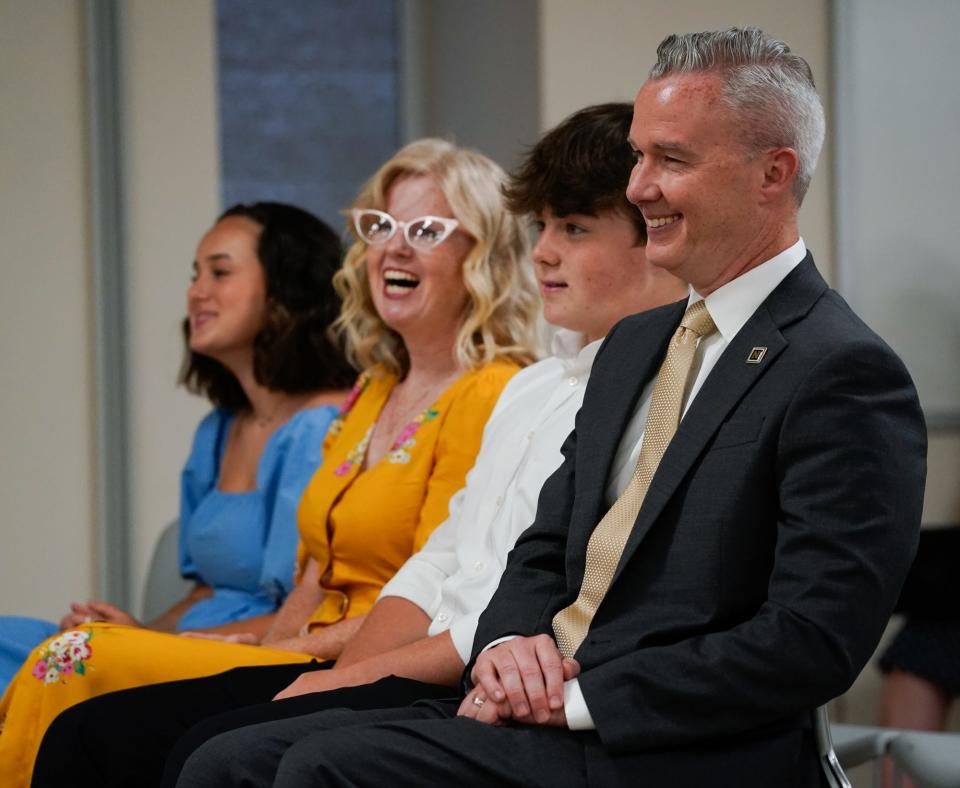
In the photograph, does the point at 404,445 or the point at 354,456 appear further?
the point at 354,456

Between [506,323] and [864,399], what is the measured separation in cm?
129

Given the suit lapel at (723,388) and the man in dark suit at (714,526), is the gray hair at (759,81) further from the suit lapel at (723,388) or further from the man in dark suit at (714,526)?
the suit lapel at (723,388)

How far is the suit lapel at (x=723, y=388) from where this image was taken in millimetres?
1749

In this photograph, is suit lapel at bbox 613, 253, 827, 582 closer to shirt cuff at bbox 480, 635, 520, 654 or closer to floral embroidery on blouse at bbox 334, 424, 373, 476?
shirt cuff at bbox 480, 635, 520, 654

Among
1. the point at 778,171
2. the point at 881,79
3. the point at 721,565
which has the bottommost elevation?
the point at 721,565

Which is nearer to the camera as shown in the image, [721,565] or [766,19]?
[721,565]

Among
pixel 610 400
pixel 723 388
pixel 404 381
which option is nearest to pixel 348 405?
pixel 404 381

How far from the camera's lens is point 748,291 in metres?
1.85

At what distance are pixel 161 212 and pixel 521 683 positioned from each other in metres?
3.20

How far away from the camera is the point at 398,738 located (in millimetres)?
1725

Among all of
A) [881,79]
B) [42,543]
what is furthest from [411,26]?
[42,543]

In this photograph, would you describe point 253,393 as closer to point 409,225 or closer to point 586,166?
point 409,225

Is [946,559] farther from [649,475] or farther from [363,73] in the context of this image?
[363,73]

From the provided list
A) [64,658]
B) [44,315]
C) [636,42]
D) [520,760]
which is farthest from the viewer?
[44,315]
